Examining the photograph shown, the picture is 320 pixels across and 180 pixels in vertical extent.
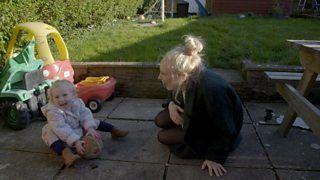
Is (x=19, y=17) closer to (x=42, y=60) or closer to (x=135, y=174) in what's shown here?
(x=42, y=60)

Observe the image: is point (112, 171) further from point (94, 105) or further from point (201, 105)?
point (94, 105)

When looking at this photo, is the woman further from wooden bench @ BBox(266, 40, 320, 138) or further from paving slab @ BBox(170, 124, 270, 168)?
wooden bench @ BBox(266, 40, 320, 138)

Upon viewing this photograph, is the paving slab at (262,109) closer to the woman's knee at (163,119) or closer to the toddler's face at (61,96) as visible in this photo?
the woman's knee at (163,119)

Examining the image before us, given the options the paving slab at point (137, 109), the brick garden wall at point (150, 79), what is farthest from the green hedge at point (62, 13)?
the paving slab at point (137, 109)

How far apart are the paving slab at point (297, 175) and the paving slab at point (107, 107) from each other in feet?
7.08

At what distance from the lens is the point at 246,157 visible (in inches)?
121

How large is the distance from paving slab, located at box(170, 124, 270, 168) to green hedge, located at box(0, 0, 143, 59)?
2.97 metres

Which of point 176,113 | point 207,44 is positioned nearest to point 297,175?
point 176,113

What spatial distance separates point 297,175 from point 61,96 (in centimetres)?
209

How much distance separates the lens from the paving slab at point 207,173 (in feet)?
9.10

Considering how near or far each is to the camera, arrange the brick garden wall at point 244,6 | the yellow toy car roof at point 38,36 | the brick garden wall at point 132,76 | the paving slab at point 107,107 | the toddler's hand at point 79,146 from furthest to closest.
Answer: the brick garden wall at point 244,6, the brick garden wall at point 132,76, the paving slab at point 107,107, the yellow toy car roof at point 38,36, the toddler's hand at point 79,146

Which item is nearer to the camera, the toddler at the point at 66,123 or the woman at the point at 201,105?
the woman at the point at 201,105

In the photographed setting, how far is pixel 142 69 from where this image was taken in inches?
185

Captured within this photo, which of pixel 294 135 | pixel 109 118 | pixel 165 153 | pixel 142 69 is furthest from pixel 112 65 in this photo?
pixel 294 135
